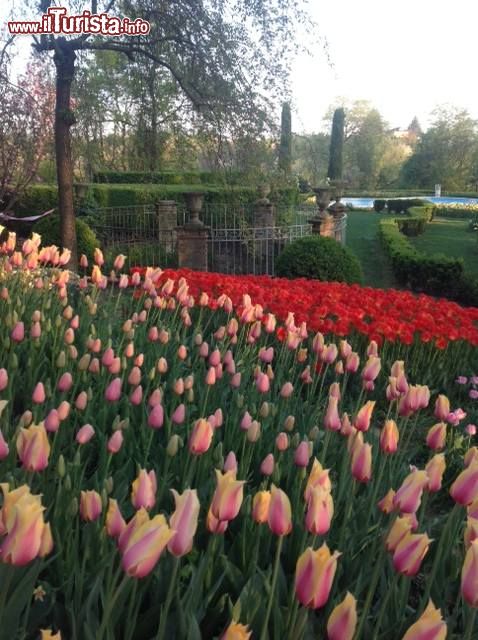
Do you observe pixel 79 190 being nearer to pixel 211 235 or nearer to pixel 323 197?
pixel 211 235

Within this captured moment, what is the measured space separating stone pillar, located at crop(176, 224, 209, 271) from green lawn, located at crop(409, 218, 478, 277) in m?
7.97


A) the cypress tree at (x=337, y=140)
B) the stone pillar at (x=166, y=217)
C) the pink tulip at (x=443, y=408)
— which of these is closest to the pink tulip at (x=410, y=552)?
the pink tulip at (x=443, y=408)

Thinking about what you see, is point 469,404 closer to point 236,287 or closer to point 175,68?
point 236,287

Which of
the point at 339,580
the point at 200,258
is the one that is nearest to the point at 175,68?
the point at 200,258

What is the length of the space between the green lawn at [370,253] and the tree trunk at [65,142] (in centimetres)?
711

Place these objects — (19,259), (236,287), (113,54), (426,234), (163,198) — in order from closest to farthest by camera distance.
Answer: (19,259)
(236,287)
(113,54)
(163,198)
(426,234)

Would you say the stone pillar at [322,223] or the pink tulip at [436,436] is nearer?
the pink tulip at [436,436]

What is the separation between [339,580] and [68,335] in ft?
5.85

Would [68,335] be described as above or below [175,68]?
below

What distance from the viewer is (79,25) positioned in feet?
30.4

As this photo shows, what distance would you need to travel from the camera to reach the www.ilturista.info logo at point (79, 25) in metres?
9.14

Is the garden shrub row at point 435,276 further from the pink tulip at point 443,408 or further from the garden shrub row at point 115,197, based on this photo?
the pink tulip at point 443,408

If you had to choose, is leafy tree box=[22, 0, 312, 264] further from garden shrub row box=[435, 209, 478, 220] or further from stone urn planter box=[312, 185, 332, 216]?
garden shrub row box=[435, 209, 478, 220]

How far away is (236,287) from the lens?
18.3 ft
